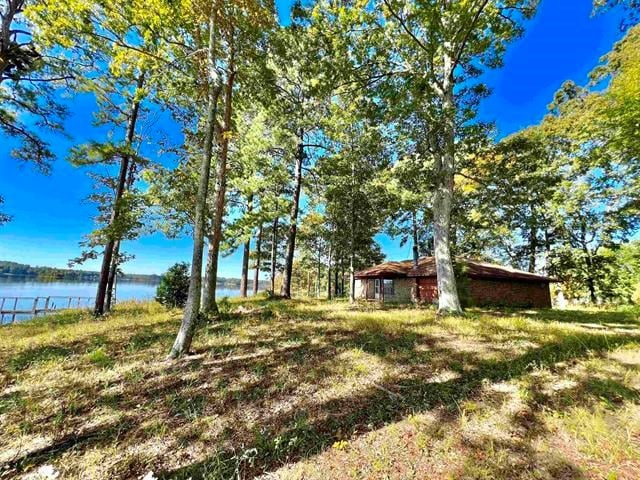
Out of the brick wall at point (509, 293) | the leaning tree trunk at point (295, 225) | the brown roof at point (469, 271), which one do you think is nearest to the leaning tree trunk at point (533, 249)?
the brown roof at point (469, 271)

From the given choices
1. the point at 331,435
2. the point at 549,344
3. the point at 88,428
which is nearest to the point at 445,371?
the point at 331,435

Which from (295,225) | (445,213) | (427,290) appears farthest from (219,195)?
(427,290)

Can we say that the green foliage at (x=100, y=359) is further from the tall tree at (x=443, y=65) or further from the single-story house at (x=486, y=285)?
the single-story house at (x=486, y=285)

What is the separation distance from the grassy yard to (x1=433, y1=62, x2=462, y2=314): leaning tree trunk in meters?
3.07

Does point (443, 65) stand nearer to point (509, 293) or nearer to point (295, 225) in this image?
point (295, 225)

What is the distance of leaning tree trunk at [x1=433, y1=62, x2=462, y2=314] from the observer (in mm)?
8883

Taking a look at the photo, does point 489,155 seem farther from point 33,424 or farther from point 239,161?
point 33,424

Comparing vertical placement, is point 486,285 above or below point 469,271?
below

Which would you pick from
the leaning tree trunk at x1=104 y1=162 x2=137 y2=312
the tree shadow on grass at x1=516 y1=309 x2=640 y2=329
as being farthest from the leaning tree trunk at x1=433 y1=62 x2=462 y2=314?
the leaning tree trunk at x1=104 y1=162 x2=137 y2=312

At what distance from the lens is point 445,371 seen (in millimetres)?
4301

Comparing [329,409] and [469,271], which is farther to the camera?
[469,271]

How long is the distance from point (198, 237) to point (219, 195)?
2488 millimetres

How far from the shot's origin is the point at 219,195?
7.42m

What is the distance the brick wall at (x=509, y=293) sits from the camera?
18.1 m
